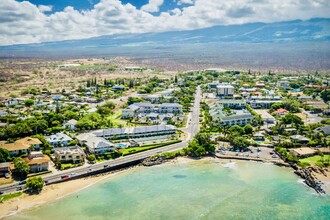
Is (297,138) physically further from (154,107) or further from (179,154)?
(154,107)

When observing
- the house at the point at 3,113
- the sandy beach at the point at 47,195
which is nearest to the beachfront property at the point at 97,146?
the sandy beach at the point at 47,195

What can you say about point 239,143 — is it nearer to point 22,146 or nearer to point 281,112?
point 281,112

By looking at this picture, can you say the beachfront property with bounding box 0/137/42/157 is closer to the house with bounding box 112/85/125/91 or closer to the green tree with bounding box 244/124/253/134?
the green tree with bounding box 244/124/253/134

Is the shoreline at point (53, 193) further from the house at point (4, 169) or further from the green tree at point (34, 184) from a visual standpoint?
the house at point (4, 169)

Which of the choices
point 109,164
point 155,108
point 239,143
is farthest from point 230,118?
point 109,164

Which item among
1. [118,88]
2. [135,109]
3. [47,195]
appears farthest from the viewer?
[118,88]

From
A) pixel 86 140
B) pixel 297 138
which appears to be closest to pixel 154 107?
pixel 86 140
